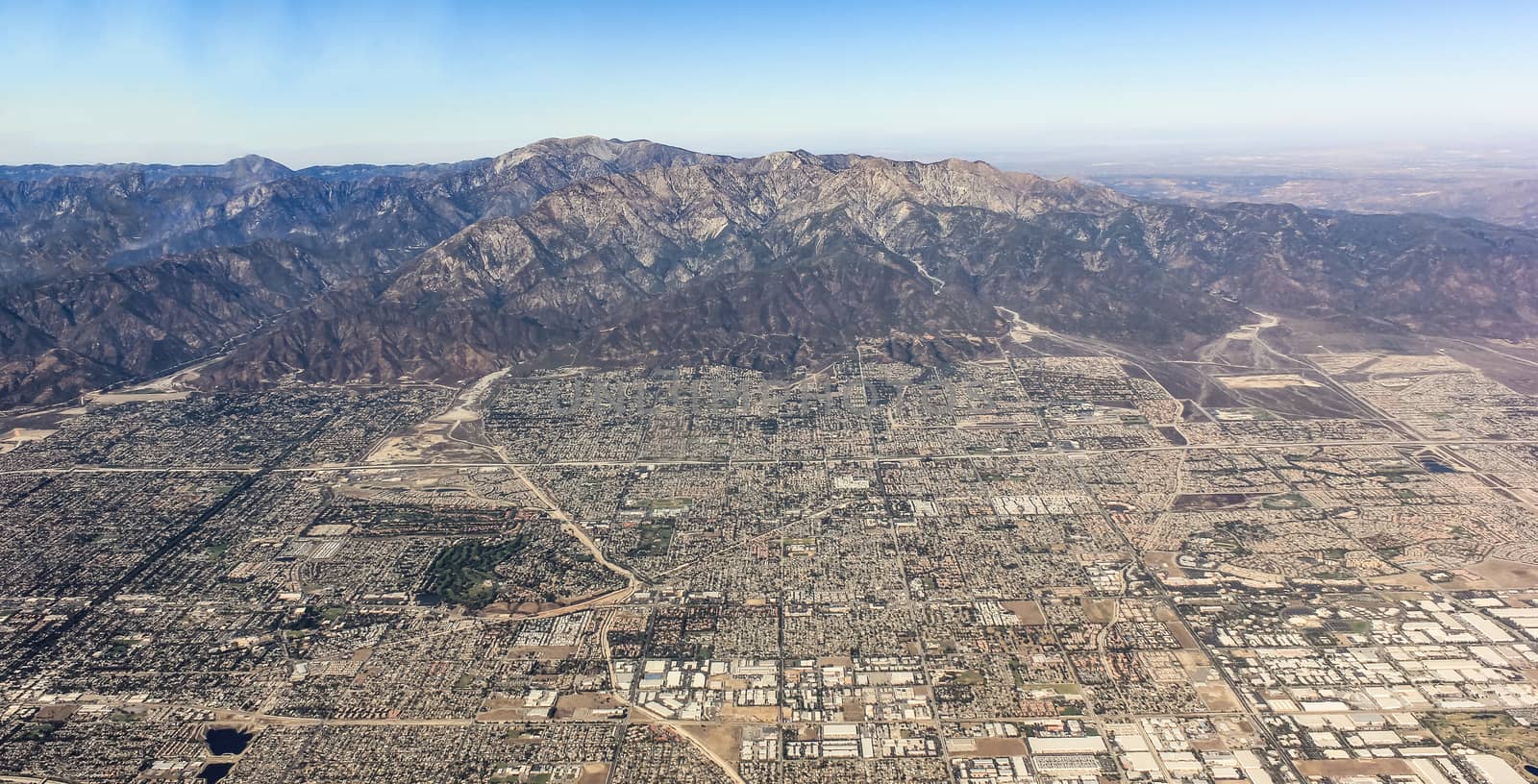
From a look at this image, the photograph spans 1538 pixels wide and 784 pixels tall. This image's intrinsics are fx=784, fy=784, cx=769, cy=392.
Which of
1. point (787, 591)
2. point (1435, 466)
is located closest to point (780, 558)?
point (787, 591)

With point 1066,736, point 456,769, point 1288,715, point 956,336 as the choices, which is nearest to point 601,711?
point 456,769

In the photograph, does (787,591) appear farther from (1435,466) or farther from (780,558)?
(1435,466)

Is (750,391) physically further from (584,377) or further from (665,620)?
(665,620)

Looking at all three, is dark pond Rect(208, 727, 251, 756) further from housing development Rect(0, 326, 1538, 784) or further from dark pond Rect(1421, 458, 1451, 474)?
dark pond Rect(1421, 458, 1451, 474)

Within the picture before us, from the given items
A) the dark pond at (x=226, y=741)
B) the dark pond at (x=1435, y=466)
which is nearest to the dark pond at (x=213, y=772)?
the dark pond at (x=226, y=741)

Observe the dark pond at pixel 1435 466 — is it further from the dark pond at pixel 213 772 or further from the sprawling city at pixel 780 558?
the dark pond at pixel 213 772

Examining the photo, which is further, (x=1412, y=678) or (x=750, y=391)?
(x=750, y=391)
